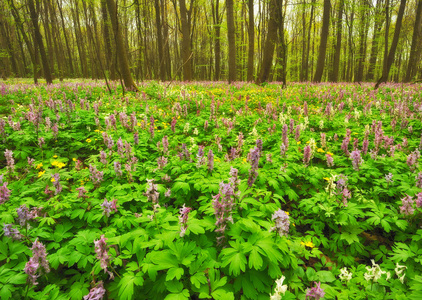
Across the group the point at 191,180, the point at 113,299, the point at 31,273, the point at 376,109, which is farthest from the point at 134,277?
the point at 376,109

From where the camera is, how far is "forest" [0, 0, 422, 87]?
46.2 ft

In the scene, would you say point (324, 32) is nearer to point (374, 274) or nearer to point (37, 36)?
→ point (374, 274)

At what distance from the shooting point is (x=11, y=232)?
240 centimetres

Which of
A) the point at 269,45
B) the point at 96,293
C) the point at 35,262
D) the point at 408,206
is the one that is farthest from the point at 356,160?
the point at 269,45

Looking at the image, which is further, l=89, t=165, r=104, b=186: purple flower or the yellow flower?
l=89, t=165, r=104, b=186: purple flower

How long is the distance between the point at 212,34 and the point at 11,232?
26.9 metres

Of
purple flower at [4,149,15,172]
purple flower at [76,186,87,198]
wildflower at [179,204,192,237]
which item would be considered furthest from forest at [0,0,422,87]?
wildflower at [179,204,192,237]

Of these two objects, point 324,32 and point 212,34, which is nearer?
point 324,32

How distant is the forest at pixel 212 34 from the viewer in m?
14.1

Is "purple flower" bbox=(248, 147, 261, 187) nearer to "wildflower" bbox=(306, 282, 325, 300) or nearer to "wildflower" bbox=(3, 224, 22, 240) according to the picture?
"wildflower" bbox=(306, 282, 325, 300)

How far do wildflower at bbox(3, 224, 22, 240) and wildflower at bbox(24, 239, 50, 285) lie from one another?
1.46 ft

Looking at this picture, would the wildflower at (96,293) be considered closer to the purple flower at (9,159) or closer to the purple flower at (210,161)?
the purple flower at (210,161)

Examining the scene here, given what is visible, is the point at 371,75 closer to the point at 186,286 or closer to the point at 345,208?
the point at 345,208

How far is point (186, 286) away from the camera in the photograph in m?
2.23
